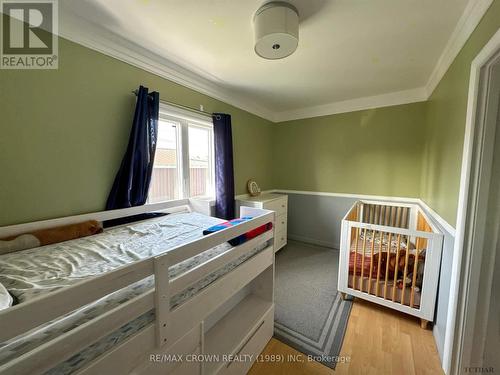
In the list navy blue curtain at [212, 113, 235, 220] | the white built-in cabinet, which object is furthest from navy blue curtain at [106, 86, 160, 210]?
the white built-in cabinet

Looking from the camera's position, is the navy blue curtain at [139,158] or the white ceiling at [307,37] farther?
the navy blue curtain at [139,158]

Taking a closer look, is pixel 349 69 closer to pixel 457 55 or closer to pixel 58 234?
pixel 457 55

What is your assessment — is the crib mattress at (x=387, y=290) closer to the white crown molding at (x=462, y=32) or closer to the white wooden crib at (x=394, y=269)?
the white wooden crib at (x=394, y=269)

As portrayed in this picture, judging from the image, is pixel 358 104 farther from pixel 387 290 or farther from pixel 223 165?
pixel 387 290

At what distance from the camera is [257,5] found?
4.14ft

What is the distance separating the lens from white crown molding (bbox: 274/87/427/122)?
2.60 meters

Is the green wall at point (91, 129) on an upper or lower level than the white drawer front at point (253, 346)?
upper

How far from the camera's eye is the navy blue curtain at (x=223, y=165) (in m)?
2.51

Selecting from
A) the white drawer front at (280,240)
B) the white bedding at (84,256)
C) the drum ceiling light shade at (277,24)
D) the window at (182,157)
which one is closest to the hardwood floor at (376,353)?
the white bedding at (84,256)

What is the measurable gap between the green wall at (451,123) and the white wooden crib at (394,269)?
298mm

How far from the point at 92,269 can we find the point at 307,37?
2.05 m

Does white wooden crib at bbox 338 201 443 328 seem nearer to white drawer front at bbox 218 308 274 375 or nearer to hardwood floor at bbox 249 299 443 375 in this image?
hardwood floor at bbox 249 299 443 375

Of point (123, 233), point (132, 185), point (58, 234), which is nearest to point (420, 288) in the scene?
point (123, 233)

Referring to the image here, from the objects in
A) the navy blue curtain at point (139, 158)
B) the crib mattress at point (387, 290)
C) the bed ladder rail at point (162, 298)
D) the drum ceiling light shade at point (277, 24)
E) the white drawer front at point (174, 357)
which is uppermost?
the drum ceiling light shade at point (277, 24)
